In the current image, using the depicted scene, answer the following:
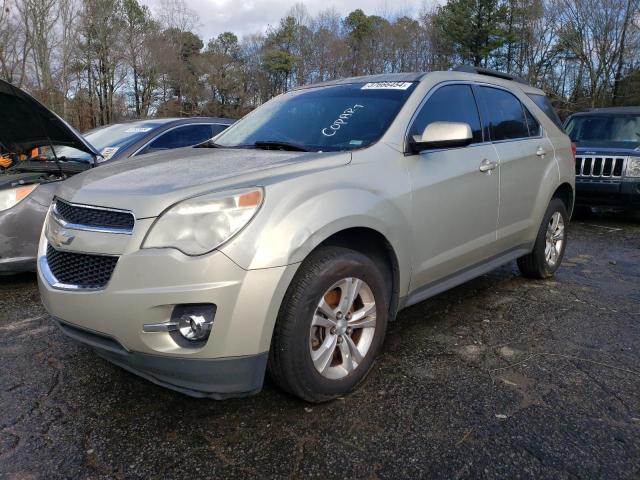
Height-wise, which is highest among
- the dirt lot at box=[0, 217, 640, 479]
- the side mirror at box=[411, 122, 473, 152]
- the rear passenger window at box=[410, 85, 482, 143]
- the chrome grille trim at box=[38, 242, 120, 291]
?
the rear passenger window at box=[410, 85, 482, 143]

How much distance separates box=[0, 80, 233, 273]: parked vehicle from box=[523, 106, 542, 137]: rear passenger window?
154 inches

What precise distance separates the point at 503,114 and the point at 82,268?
3239mm

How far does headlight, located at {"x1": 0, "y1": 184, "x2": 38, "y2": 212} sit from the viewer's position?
4.24m

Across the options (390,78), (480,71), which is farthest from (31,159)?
(480,71)

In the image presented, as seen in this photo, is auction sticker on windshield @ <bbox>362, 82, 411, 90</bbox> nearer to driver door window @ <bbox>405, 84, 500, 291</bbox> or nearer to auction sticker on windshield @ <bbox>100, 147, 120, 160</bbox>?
driver door window @ <bbox>405, 84, 500, 291</bbox>

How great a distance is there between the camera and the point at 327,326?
2539 millimetres

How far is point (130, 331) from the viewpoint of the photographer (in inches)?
86.8

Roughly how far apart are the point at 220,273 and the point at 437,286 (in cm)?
168

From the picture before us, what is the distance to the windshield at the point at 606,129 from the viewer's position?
8680 millimetres

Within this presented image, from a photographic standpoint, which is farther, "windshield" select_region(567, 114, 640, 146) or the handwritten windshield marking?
"windshield" select_region(567, 114, 640, 146)

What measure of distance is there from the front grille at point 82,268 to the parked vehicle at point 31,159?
1.96 m

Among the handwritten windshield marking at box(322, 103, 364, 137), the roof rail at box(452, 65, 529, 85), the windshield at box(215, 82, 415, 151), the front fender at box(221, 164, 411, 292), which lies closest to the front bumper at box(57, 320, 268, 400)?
the front fender at box(221, 164, 411, 292)

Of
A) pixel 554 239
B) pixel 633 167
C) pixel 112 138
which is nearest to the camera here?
pixel 554 239

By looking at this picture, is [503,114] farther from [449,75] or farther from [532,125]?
[449,75]
